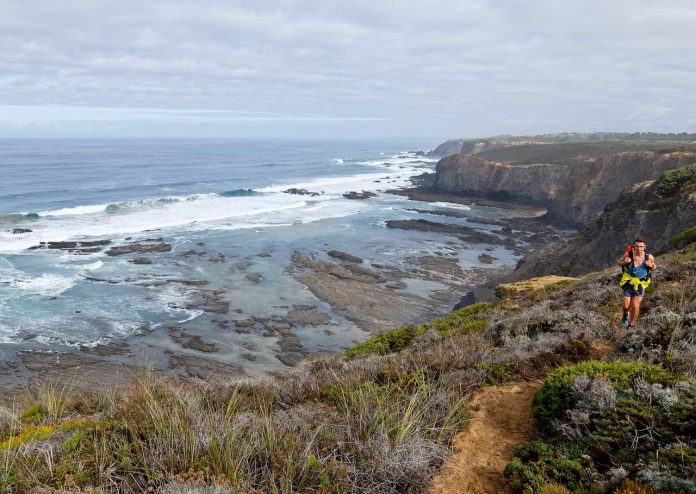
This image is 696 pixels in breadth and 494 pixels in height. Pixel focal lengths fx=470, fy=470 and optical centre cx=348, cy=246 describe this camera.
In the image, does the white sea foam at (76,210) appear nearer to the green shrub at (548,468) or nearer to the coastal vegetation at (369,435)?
the coastal vegetation at (369,435)

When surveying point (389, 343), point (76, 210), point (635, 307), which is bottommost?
point (389, 343)

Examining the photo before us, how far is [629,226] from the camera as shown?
2383 cm

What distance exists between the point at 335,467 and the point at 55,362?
18711 millimetres

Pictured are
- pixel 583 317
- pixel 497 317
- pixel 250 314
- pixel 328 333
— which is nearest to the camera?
pixel 583 317

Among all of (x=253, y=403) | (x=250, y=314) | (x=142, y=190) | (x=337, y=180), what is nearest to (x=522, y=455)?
(x=253, y=403)

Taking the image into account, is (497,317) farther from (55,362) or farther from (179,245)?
(179,245)

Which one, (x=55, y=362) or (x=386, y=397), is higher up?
(x=386, y=397)

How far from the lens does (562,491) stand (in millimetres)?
3816

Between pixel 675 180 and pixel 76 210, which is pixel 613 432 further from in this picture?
pixel 76 210

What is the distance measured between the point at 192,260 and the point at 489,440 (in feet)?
100

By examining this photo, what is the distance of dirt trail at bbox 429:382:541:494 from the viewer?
4.31 m

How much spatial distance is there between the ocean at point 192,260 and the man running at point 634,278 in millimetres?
14206

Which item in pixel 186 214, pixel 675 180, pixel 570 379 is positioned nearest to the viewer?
pixel 570 379

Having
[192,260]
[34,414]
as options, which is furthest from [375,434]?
[192,260]
